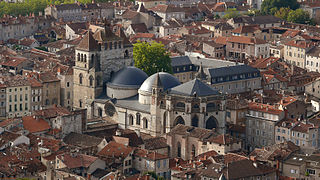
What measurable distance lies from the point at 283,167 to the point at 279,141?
17.8 meters

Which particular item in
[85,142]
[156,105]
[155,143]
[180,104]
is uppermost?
[180,104]

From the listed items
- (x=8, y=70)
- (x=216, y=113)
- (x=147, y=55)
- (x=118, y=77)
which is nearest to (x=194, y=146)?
(x=216, y=113)

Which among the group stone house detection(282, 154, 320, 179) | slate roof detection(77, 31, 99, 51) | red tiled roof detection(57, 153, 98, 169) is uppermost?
slate roof detection(77, 31, 99, 51)

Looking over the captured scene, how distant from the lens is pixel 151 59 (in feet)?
579

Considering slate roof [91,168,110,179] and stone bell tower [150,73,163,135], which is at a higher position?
stone bell tower [150,73,163,135]

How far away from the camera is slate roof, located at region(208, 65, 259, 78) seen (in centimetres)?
17275

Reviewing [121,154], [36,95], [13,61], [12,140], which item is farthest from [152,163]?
[13,61]

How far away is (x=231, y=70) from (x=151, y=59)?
43.9 feet

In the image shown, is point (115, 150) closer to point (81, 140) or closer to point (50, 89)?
point (81, 140)

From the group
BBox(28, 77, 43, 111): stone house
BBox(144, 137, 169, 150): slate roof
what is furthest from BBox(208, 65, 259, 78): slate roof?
BBox(144, 137, 169, 150): slate roof

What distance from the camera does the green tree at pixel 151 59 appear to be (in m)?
175

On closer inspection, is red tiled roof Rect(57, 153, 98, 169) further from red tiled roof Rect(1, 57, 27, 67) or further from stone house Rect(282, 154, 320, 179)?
red tiled roof Rect(1, 57, 27, 67)

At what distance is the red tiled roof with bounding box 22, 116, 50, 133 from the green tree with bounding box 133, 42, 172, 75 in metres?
34.2

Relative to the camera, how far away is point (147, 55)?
176750mm
